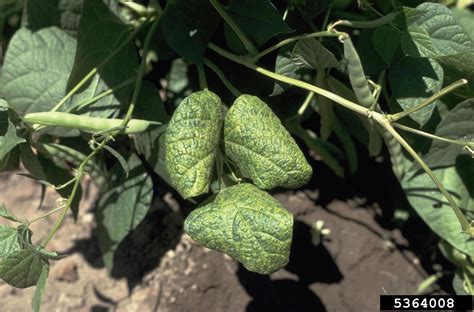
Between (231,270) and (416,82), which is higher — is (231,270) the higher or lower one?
the lower one

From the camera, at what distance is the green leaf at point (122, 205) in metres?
1.40

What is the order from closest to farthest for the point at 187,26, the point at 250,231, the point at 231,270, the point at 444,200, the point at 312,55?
1. the point at 250,231
2. the point at 312,55
3. the point at 187,26
4. the point at 444,200
5. the point at 231,270

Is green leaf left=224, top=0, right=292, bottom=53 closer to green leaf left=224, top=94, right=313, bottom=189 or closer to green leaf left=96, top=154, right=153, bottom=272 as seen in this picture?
green leaf left=224, top=94, right=313, bottom=189

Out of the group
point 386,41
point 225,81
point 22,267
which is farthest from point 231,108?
point 22,267

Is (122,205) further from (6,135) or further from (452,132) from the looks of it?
(452,132)

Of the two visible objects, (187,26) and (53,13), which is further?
(53,13)

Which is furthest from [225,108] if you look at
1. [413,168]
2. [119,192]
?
[413,168]

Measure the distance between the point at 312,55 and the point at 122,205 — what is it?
605 millimetres

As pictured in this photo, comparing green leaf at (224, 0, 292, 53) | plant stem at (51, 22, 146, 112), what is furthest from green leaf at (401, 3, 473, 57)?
plant stem at (51, 22, 146, 112)

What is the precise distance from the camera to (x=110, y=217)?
4.76 ft

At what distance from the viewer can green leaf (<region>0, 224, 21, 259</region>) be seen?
43.6 inches

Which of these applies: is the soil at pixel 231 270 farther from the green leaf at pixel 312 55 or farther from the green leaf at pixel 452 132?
the green leaf at pixel 312 55

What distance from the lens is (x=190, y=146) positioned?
1.01m

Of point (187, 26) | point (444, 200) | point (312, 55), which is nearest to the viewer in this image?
point (312, 55)
